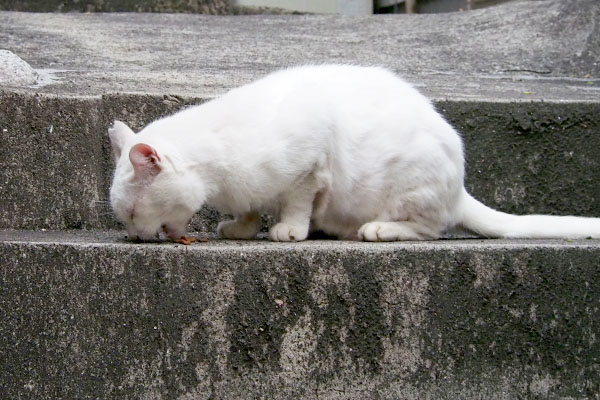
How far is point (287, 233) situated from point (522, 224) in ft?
2.95

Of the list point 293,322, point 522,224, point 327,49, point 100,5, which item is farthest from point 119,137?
point 100,5

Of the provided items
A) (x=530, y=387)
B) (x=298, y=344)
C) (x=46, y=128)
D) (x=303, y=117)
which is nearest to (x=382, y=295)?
(x=298, y=344)

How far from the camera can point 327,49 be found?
5105 mm

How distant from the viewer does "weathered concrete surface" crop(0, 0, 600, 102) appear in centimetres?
408

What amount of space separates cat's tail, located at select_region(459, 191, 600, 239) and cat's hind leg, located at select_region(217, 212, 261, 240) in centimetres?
80

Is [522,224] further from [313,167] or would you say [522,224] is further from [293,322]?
[293,322]

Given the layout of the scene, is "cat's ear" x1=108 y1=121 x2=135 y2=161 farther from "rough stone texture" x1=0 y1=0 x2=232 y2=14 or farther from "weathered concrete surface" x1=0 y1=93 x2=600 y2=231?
"rough stone texture" x1=0 y1=0 x2=232 y2=14

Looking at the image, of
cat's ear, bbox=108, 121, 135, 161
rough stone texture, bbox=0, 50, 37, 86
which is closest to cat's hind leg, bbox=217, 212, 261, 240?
cat's ear, bbox=108, 121, 135, 161

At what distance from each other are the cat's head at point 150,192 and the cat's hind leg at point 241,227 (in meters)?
0.33

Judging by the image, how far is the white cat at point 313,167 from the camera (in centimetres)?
279

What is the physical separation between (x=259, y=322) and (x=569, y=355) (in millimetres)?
919

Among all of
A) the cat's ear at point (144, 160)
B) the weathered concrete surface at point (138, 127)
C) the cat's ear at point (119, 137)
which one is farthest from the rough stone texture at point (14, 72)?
the cat's ear at point (144, 160)

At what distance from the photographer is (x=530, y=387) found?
248cm

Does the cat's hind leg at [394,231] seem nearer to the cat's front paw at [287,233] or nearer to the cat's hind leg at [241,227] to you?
the cat's front paw at [287,233]
